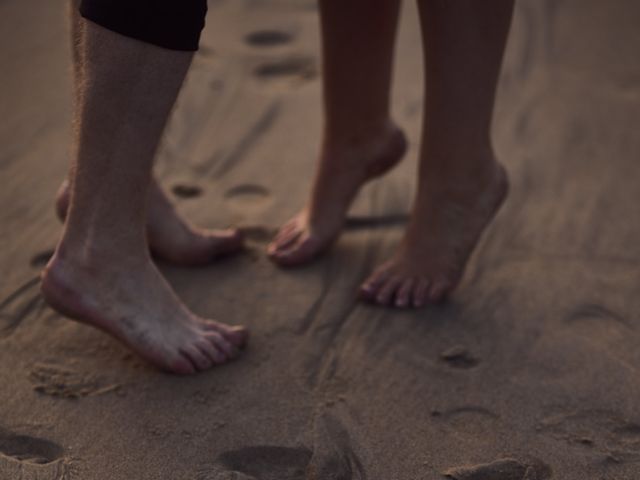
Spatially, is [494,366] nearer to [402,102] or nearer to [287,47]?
[402,102]

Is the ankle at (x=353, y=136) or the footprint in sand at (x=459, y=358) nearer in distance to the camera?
the footprint in sand at (x=459, y=358)

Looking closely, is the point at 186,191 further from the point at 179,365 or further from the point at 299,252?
the point at 179,365

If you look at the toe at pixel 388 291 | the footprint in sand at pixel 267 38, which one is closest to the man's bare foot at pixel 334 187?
the toe at pixel 388 291

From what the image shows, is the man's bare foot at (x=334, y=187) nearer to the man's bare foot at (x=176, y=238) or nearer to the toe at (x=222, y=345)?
the man's bare foot at (x=176, y=238)

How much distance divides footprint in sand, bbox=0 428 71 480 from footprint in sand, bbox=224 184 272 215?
999mm

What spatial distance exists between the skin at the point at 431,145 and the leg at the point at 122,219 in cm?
42

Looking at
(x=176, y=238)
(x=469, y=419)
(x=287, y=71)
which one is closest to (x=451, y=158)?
(x=469, y=419)

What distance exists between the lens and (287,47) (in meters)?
3.53

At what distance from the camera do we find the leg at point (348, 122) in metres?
2.21

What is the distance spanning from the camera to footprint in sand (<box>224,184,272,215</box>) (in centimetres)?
264

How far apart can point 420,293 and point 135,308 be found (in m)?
0.63

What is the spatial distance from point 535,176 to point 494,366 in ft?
3.07

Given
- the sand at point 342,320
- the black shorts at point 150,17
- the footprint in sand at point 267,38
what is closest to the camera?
the black shorts at point 150,17

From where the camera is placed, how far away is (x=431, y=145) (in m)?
2.12
